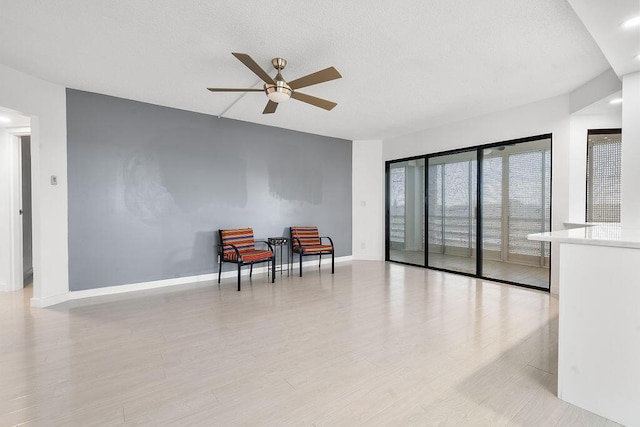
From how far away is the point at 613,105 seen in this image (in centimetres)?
365

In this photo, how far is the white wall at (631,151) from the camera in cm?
293

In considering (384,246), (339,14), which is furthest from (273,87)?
(384,246)

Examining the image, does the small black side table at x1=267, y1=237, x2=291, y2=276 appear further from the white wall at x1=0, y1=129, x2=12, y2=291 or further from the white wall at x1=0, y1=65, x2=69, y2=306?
the white wall at x1=0, y1=129, x2=12, y2=291

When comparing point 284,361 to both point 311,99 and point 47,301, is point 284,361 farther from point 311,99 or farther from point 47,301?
point 47,301

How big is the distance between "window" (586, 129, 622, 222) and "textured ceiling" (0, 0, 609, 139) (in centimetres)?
88

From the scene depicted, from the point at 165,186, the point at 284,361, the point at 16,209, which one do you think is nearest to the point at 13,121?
the point at 16,209

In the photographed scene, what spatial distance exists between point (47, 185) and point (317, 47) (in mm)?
3511

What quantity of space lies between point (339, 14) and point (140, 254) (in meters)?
3.92

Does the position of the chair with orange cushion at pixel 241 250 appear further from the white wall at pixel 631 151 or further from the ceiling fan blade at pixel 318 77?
the white wall at pixel 631 151

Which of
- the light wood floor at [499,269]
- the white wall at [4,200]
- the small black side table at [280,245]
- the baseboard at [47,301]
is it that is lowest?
the baseboard at [47,301]

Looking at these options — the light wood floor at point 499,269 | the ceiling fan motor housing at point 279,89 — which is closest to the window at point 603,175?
the light wood floor at point 499,269

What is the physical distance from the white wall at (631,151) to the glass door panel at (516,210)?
1.30 m

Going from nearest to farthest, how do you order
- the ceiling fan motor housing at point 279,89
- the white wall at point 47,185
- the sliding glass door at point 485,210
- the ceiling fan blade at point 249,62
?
the ceiling fan blade at point 249,62
the ceiling fan motor housing at point 279,89
the white wall at point 47,185
the sliding glass door at point 485,210

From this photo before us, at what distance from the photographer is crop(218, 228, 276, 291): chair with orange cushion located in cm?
439
